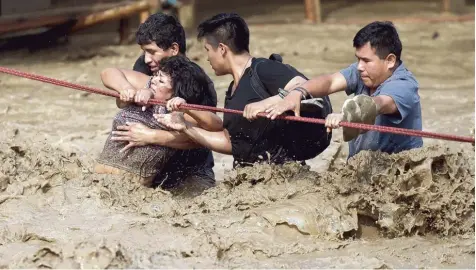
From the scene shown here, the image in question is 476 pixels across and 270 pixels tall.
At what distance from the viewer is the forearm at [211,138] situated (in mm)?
5309

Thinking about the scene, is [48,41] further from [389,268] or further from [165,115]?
[389,268]

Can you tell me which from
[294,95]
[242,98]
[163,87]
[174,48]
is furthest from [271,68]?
[174,48]

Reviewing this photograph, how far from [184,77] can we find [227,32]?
1.34ft

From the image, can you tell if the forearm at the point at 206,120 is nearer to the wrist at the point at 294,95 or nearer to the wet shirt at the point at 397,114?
the wrist at the point at 294,95

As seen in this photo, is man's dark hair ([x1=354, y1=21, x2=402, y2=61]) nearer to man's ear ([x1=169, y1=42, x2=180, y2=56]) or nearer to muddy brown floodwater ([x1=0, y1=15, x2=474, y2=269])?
muddy brown floodwater ([x1=0, y1=15, x2=474, y2=269])

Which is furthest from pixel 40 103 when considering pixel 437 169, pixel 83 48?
pixel 437 169

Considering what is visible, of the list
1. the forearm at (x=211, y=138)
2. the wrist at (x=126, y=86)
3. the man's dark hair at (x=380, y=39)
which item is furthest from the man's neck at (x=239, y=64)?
the man's dark hair at (x=380, y=39)

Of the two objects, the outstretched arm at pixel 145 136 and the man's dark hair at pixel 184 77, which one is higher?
the man's dark hair at pixel 184 77

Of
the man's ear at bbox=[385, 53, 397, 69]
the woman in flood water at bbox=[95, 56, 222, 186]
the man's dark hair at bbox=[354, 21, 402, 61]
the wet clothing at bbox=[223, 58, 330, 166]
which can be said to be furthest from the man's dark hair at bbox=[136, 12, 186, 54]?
the man's ear at bbox=[385, 53, 397, 69]

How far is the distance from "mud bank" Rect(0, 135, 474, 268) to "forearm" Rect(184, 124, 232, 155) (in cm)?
16

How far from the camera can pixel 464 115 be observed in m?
8.04

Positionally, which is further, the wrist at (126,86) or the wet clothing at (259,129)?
the wrist at (126,86)

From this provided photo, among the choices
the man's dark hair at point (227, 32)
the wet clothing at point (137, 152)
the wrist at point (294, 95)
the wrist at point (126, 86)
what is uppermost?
the man's dark hair at point (227, 32)

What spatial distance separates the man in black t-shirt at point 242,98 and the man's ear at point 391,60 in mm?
460
